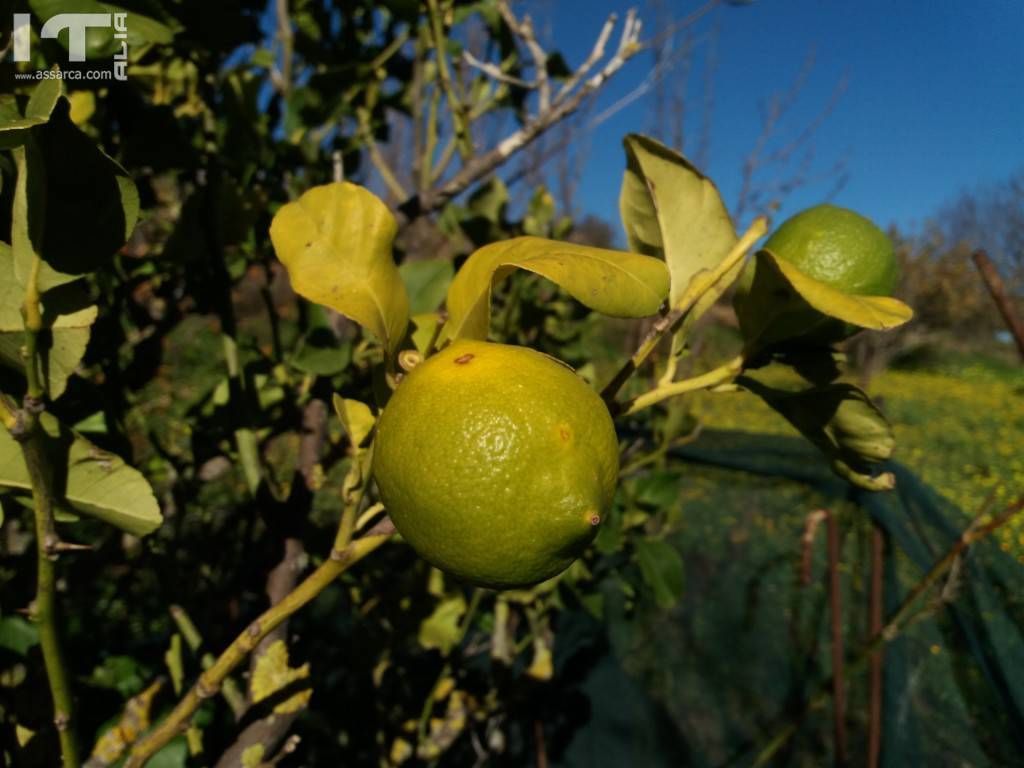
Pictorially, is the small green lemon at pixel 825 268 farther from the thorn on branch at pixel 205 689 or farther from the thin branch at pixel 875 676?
the thin branch at pixel 875 676

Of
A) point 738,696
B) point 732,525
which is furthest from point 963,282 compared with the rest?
point 738,696

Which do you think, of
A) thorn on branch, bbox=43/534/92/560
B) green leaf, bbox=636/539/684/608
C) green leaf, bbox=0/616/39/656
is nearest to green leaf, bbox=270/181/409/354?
thorn on branch, bbox=43/534/92/560

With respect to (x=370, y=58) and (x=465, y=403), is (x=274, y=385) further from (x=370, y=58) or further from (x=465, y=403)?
(x=465, y=403)

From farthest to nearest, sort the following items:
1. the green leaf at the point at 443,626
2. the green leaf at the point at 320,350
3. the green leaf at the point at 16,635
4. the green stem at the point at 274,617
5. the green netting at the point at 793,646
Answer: the green leaf at the point at 443,626 < the green netting at the point at 793,646 < the green leaf at the point at 16,635 < the green leaf at the point at 320,350 < the green stem at the point at 274,617

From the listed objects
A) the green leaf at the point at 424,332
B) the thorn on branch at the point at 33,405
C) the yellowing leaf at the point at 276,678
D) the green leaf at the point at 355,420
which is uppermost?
the green leaf at the point at 424,332

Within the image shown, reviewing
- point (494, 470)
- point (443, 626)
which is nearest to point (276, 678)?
point (494, 470)

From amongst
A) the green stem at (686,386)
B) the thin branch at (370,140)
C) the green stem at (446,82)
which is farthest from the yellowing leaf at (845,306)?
the thin branch at (370,140)

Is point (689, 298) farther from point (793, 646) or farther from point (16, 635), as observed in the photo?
point (793, 646)
